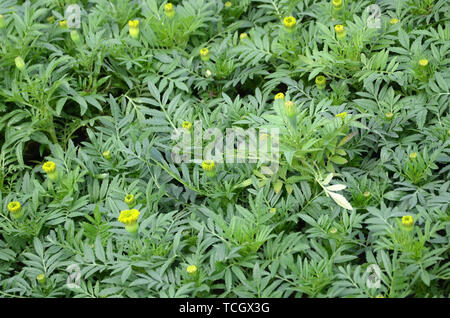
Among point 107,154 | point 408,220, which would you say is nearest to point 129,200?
point 107,154

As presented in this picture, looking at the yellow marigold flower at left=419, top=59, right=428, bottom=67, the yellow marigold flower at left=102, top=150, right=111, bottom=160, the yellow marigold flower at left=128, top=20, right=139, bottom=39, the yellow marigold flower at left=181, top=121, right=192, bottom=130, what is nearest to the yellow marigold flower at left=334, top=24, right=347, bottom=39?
the yellow marigold flower at left=419, top=59, right=428, bottom=67

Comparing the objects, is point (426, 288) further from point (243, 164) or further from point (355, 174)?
point (243, 164)

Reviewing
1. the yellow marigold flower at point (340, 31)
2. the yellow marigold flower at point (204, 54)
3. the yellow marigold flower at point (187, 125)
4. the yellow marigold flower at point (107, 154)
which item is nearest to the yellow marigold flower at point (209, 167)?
the yellow marigold flower at point (187, 125)

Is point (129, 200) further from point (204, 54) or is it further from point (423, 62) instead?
point (423, 62)

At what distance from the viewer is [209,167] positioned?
224cm

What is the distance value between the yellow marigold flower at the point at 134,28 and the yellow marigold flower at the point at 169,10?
15 cm

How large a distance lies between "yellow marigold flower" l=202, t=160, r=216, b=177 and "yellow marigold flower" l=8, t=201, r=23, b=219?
2.28 feet

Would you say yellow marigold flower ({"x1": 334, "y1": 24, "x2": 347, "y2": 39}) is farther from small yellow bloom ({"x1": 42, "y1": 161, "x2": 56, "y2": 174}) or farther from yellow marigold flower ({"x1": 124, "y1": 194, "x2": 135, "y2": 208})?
small yellow bloom ({"x1": 42, "y1": 161, "x2": 56, "y2": 174})

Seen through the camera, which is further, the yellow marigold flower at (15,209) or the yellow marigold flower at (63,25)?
the yellow marigold flower at (63,25)

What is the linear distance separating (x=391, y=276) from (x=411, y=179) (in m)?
0.45

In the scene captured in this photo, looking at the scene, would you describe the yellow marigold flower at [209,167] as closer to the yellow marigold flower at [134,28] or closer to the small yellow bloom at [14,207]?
the small yellow bloom at [14,207]

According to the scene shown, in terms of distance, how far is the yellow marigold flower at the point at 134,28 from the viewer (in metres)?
2.77

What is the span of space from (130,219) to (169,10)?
118cm
